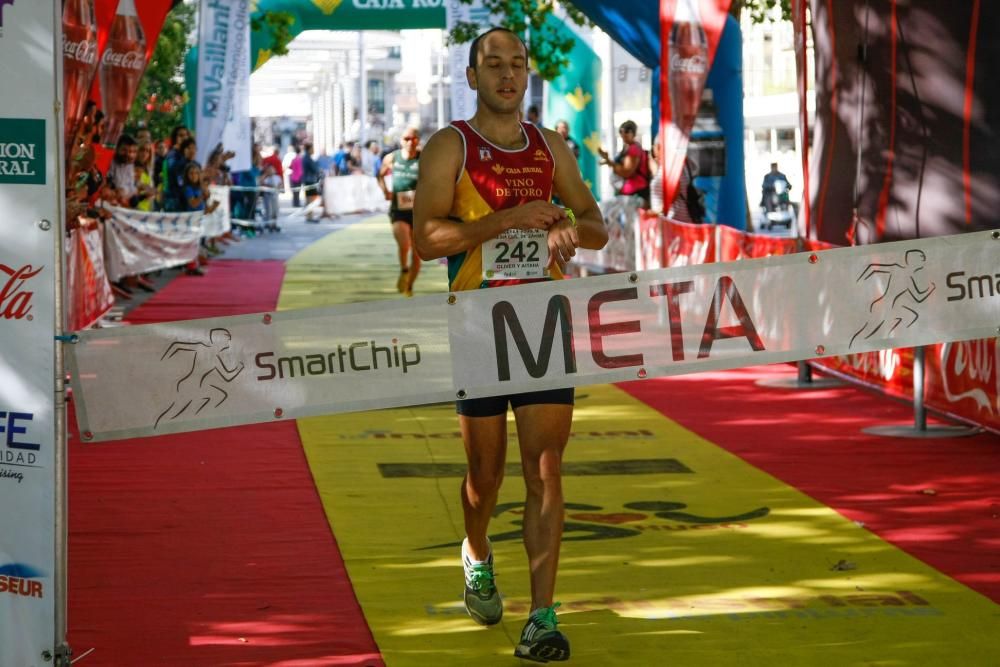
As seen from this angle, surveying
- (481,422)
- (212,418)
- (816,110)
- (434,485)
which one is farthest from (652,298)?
(816,110)

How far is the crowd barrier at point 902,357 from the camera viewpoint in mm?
9023

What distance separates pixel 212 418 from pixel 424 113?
112 m

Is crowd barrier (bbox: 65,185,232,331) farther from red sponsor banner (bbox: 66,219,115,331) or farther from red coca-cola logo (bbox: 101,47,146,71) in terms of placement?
red coca-cola logo (bbox: 101,47,146,71)

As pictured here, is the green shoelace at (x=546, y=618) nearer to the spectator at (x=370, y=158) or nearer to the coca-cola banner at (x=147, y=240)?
the coca-cola banner at (x=147, y=240)

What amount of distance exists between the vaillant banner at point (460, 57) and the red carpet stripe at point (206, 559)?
17.8 m

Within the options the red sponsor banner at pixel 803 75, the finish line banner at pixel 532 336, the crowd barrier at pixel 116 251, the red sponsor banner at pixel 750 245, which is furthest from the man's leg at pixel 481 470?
the red sponsor banner at pixel 803 75

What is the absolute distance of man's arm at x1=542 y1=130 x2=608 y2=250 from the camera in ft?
18.0

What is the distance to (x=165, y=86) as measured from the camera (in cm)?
3972

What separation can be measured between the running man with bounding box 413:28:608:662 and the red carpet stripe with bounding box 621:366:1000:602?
1.88 meters

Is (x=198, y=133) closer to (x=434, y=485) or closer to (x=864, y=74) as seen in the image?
(x=864, y=74)

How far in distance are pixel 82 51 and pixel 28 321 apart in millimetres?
7664

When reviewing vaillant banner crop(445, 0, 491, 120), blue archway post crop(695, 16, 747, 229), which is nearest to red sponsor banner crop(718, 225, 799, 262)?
blue archway post crop(695, 16, 747, 229)

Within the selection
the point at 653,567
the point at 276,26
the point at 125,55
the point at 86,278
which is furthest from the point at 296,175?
the point at 653,567

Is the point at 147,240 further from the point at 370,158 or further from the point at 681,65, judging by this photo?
the point at 370,158
